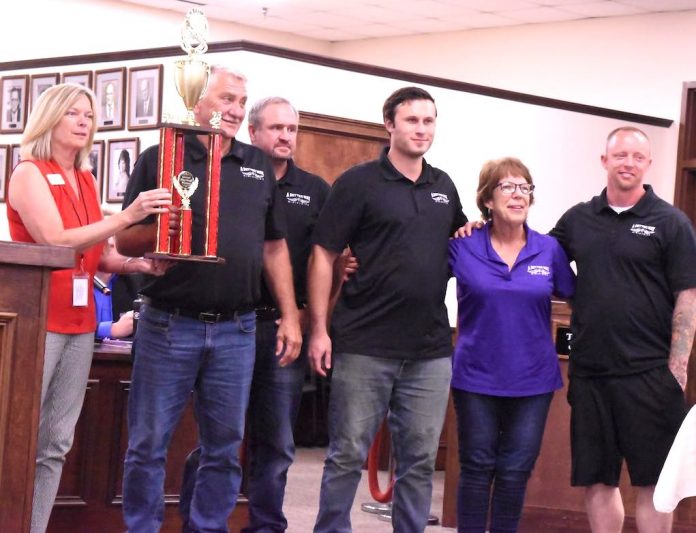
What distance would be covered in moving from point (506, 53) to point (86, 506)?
718cm

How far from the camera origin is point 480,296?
3.94m

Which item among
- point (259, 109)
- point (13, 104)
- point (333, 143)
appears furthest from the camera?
point (13, 104)

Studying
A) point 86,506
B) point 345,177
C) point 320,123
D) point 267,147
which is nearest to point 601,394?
point 345,177

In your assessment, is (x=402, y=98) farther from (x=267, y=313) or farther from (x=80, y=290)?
(x=80, y=290)

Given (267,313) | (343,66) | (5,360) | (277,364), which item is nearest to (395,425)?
(277,364)

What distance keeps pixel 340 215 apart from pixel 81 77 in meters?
4.70

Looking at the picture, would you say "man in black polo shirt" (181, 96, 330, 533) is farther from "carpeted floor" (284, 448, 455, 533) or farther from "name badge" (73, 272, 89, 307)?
"carpeted floor" (284, 448, 455, 533)

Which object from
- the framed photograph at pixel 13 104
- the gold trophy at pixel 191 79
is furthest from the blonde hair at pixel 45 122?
the framed photograph at pixel 13 104

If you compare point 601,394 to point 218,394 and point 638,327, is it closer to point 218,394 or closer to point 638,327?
point 638,327

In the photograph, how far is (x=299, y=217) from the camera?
4.24 meters

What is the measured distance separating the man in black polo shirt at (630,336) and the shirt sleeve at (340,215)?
776 mm

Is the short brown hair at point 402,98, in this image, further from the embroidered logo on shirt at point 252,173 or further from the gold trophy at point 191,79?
the gold trophy at point 191,79

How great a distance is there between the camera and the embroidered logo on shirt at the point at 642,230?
407 cm

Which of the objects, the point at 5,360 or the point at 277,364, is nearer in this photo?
the point at 5,360
